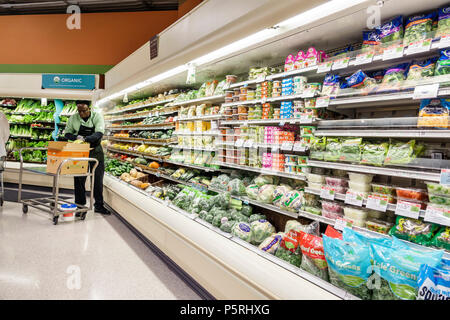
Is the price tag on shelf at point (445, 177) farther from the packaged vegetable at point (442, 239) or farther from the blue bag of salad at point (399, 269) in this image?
the blue bag of salad at point (399, 269)

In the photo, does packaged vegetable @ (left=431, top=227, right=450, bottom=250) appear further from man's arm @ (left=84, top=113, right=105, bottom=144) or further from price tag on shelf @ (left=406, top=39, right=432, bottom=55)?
man's arm @ (left=84, top=113, right=105, bottom=144)

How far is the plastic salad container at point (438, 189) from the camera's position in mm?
1507

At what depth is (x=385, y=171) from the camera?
1.73 m

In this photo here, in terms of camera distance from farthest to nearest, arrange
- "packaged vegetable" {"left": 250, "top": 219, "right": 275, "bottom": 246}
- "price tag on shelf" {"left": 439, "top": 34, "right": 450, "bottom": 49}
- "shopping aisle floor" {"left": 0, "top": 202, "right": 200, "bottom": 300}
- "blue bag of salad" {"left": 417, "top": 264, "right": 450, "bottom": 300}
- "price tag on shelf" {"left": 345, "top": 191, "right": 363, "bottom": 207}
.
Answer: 1. "shopping aisle floor" {"left": 0, "top": 202, "right": 200, "bottom": 300}
2. "packaged vegetable" {"left": 250, "top": 219, "right": 275, "bottom": 246}
3. "price tag on shelf" {"left": 345, "top": 191, "right": 363, "bottom": 207}
4. "price tag on shelf" {"left": 439, "top": 34, "right": 450, "bottom": 49}
5. "blue bag of salad" {"left": 417, "top": 264, "right": 450, "bottom": 300}

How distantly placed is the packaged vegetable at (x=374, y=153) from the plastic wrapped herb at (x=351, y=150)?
0.04 m

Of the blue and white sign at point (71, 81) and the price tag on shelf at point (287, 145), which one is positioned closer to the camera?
the price tag on shelf at point (287, 145)

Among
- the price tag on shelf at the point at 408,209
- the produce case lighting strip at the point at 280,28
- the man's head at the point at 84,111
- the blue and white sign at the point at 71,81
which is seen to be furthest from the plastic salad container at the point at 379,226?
the blue and white sign at the point at 71,81

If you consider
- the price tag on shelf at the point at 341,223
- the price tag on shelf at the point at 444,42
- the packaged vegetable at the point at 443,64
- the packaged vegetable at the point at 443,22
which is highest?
the packaged vegetable at the point at 443,22

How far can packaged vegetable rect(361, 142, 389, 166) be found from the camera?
177 centimetres

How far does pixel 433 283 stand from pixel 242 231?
1.40 meters

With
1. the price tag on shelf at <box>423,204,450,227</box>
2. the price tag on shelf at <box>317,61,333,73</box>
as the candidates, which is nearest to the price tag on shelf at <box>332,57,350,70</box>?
the price tag on shelf at <box>317,61,333,73</box>

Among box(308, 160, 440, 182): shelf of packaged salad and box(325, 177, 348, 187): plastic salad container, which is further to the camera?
box(325, 177, 348, 187): plastic salad container

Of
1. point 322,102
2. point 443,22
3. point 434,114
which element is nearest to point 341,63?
point 322,102

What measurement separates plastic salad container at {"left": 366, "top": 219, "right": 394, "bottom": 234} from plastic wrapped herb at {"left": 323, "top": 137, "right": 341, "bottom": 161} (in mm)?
477
